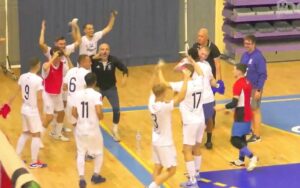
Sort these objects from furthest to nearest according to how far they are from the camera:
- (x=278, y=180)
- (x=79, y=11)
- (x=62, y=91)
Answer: (x=79, y=11), (x=62, y=91), (x=278, y=180)

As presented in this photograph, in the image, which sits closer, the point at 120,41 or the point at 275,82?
the point at 275,82

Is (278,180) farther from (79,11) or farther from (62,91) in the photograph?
(79,11)

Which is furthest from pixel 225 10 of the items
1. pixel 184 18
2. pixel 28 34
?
pixel 28 34

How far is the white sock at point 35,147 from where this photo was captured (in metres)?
11.1

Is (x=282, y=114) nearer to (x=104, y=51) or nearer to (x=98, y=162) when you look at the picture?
(x=104, y=51)

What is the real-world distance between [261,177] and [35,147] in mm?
3894

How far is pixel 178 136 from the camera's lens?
13.3 m

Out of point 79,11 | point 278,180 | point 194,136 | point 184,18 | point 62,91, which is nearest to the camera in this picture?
point 194,136

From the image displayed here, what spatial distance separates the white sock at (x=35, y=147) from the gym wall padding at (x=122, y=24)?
7.28 m

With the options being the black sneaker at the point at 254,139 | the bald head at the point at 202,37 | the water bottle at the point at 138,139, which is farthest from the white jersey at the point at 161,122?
the black sneaker at the point at 254,139

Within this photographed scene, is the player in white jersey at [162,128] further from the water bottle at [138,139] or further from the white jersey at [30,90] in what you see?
the water bottle at [138,139]

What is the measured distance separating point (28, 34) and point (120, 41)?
2.93 m

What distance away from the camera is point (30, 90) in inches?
426

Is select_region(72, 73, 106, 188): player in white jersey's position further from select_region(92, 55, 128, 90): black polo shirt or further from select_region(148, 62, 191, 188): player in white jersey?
select_region(92, 55, 128, 90): black polo shirt
